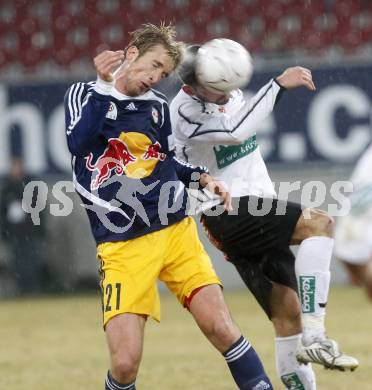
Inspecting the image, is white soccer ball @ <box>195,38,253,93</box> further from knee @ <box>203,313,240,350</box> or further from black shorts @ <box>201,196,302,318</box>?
knee @ <box>203,313,240,350</box>

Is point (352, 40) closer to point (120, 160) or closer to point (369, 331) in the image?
point (369, 331)

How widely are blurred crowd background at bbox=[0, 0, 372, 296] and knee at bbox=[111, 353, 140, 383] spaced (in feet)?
23.8

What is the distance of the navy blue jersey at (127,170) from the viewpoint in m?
5.58

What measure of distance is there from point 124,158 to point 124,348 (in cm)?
99

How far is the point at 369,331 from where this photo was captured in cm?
990

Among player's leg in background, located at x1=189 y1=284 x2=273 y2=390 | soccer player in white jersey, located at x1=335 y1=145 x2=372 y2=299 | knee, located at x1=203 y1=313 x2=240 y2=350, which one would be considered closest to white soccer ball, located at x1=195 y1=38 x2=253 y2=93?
player's leg in background, located at x1=189 y1=284 x2=273 y2=390

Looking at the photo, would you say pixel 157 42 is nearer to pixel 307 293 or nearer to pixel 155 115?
pixel 155 115

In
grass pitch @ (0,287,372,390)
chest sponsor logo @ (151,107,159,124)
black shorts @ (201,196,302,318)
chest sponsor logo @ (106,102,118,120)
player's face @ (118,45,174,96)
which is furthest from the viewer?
grass pitch @ (0,287,372,390)

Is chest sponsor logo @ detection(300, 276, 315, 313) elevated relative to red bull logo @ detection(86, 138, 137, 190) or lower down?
lower down

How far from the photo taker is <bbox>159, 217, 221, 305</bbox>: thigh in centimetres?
561

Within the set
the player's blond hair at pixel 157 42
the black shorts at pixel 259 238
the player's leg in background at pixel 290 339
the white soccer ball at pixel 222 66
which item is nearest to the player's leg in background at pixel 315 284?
the black shorts at pixel 259 238

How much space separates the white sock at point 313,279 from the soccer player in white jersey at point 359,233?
69.4 inches

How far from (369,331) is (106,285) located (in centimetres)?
489

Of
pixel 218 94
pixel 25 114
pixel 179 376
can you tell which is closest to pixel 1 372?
pixel 179 376
